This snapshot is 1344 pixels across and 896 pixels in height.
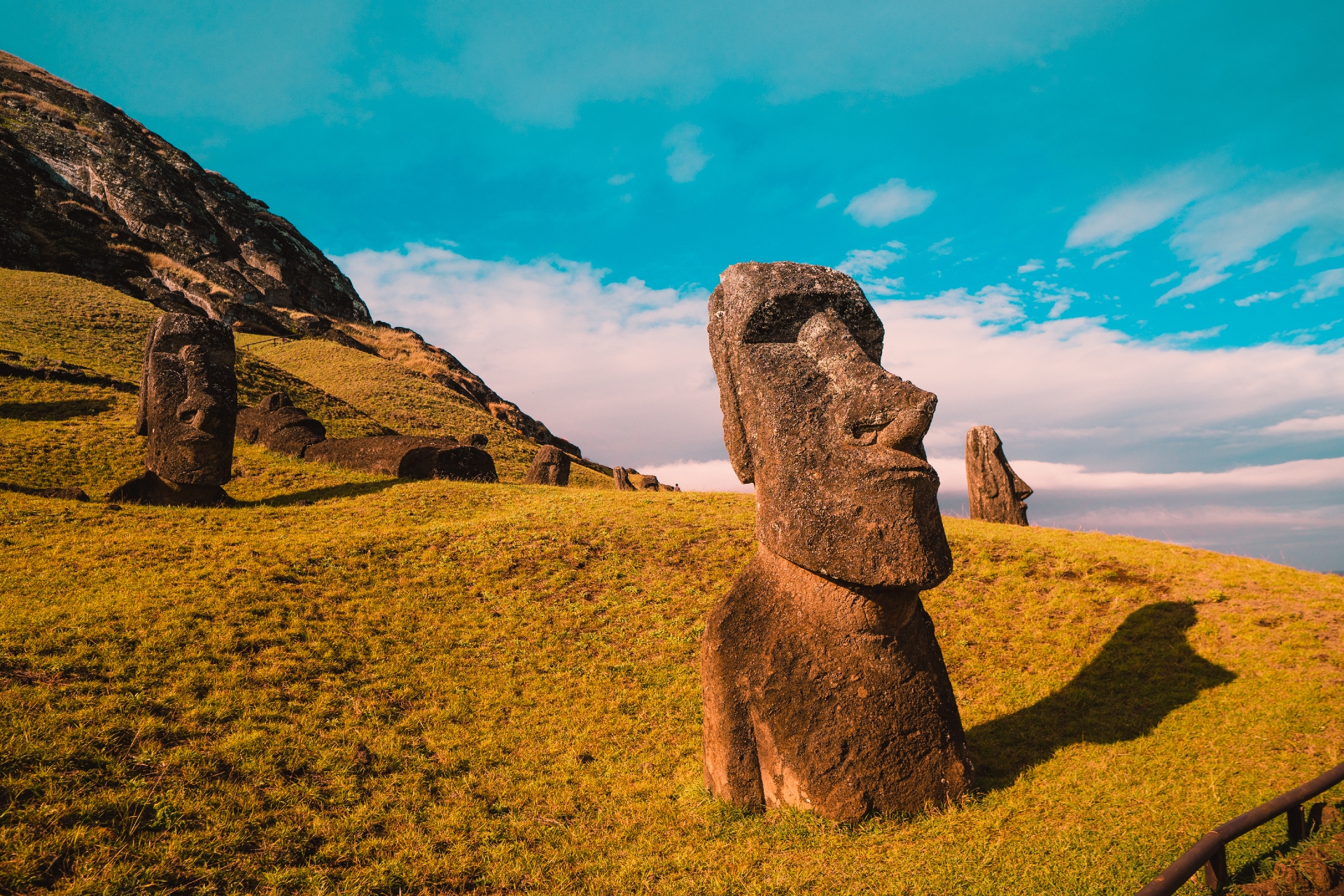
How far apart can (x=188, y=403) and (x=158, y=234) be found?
220ft

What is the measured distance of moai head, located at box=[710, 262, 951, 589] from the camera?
5191mm

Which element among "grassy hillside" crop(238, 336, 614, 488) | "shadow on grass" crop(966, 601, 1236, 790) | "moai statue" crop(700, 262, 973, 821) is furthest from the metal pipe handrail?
"grassy hillside" crop(238, 336, 614, 488)

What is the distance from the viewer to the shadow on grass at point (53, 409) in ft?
63.2

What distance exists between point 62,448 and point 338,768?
54.3 ft

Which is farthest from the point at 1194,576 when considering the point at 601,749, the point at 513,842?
the point at 513,842

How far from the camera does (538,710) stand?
7965 millimetres

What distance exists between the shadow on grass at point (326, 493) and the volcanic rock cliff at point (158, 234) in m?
33.1

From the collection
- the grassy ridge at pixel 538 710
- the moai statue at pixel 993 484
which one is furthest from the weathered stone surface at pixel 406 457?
the moai statue at pixel 993 484

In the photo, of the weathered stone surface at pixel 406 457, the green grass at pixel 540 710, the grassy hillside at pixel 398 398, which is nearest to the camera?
the green grass at pixel 540 710

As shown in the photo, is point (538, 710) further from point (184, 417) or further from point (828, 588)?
point (184, 417)

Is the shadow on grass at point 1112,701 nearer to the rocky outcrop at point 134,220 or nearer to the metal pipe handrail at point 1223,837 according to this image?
the metal pipe handrail at point 1223,837

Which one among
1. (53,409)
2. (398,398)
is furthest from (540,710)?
(398,398)

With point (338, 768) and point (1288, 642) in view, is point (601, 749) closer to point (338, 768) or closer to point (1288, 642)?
point (338, 768)

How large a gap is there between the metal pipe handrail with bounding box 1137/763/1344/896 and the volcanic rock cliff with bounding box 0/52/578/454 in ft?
166
